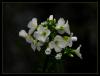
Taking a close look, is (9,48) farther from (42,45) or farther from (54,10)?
(42,45)

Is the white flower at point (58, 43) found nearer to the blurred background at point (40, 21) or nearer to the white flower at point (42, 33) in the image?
the white flower at point (42, 33)

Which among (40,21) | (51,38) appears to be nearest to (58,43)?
(51,38)

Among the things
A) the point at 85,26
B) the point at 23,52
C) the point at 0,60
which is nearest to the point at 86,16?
the point at 85,26

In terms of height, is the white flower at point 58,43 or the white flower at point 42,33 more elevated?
the white flower at point 42,33

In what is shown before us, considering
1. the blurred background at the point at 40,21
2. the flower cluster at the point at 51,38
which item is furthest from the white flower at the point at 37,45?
the blurred background at the point at 40,21

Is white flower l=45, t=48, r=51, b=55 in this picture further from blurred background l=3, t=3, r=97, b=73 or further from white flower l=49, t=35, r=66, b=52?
blurred background l=3, t=3, r=97, b=73
